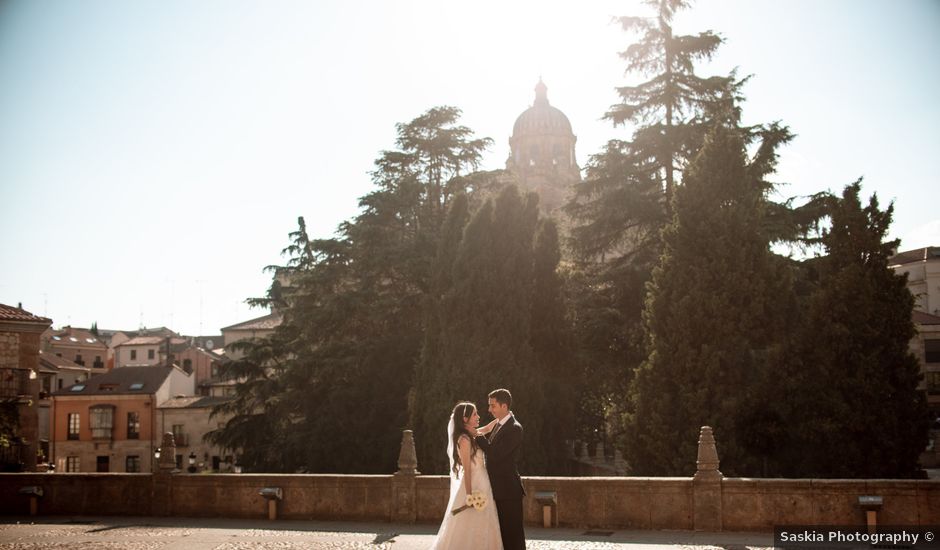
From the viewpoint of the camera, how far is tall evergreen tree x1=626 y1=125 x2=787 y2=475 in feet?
58.9

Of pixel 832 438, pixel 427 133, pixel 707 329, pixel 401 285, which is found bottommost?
pixel 832 438

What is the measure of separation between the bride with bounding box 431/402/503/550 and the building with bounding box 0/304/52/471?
70.7ft

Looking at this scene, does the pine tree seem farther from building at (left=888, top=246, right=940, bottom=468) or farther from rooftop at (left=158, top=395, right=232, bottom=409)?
rooftop at (left=158, top=395, right=232, bottom=409)

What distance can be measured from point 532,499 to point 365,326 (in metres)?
16.5

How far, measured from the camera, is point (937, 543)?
11570 mm

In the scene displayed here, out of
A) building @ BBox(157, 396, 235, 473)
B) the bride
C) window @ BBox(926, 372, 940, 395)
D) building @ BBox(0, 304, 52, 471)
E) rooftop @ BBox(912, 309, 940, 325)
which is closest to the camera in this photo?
the bride

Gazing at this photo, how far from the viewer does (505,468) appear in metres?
8.70

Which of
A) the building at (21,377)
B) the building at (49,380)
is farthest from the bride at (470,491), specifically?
the building at (49,380)

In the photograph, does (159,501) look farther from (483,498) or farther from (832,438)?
(832,438)

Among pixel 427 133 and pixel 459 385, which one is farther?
pixel 427 133

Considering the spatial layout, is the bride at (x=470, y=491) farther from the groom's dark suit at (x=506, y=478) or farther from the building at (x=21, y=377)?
the building at (x=21, y=377)

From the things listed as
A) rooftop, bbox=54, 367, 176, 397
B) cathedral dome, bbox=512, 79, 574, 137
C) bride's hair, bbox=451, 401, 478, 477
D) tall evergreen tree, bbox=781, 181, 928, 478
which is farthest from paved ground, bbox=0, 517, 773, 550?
cathedral dome, bbox=512, 79, 574, 137

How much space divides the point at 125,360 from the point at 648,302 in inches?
2524

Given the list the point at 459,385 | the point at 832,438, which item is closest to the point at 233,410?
the point at 459,385
